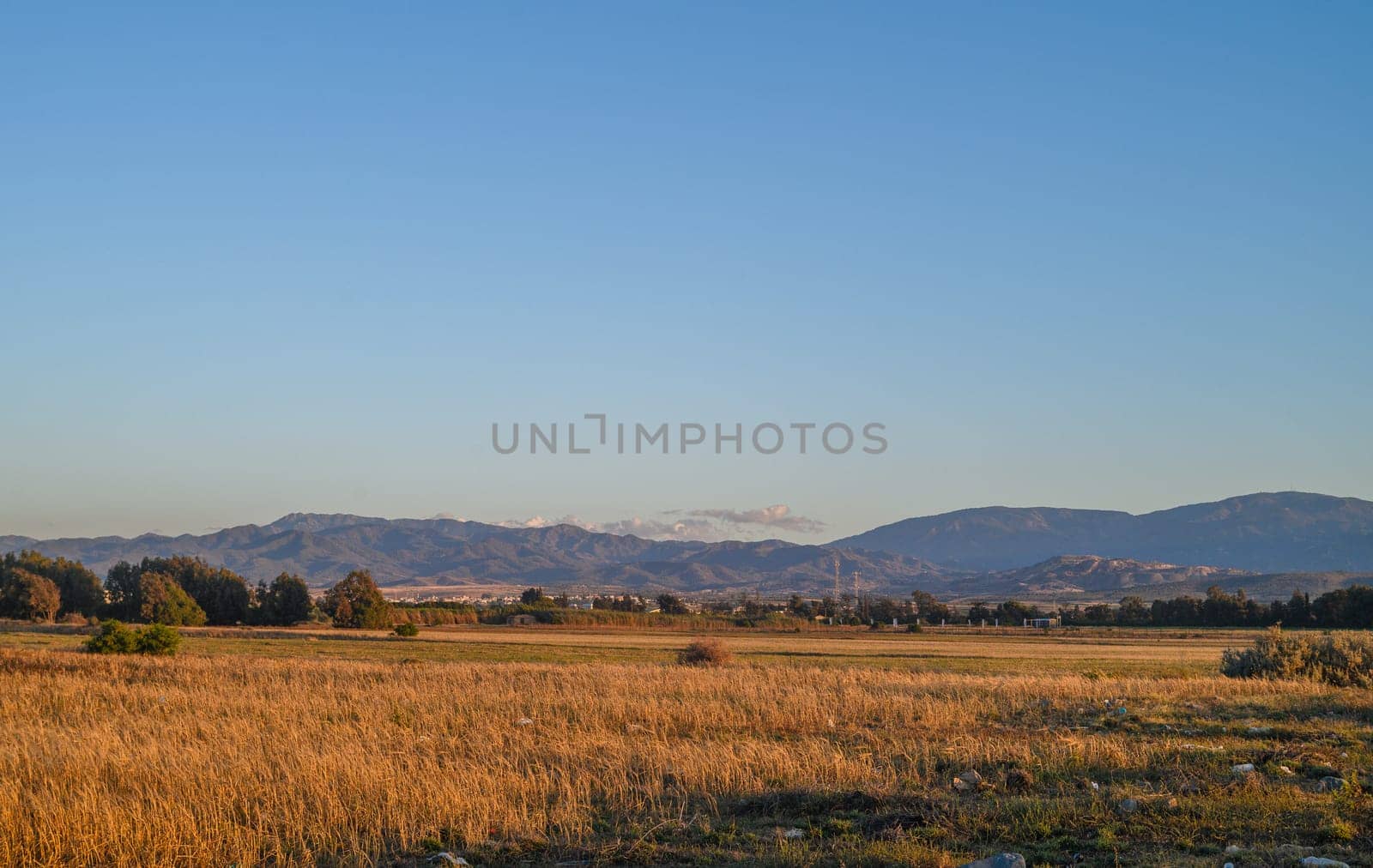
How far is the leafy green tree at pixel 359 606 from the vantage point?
328 feet

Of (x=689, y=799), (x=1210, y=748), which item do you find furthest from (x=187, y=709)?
(x=1210, y=748)

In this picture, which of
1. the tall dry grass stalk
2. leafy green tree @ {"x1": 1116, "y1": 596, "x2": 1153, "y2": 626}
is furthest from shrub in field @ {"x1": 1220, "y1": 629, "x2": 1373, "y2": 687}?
leafy green tree @ {"x1": 1116, "y1": 596, "x2": 1153, "y2": 626}

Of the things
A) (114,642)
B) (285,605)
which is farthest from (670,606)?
(114,642)

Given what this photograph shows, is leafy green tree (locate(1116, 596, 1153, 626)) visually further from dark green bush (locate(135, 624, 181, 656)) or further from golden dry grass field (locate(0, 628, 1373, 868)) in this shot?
dark green bush (locate(135, 624, 181, 656))

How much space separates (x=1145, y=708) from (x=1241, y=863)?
48.3ft

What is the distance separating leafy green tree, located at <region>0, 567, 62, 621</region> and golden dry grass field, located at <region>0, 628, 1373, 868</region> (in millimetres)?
80730

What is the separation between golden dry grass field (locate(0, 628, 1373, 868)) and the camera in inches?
439

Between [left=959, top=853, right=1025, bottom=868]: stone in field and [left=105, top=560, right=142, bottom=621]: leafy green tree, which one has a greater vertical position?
[left=959, top=853, right=1025, bottom=868]: stone in field

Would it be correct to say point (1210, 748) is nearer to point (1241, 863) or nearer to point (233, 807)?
→ point (1241, 863)

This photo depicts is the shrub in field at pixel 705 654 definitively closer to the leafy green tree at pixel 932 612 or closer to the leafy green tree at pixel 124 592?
the leafy green tree at pixel 124 592

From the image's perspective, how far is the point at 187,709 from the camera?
22.9 m

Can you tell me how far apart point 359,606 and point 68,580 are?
105 feet

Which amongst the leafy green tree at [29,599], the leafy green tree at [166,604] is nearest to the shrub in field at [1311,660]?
the leafy green tree at [166,604]

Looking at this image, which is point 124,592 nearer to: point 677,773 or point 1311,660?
point 1311,660
